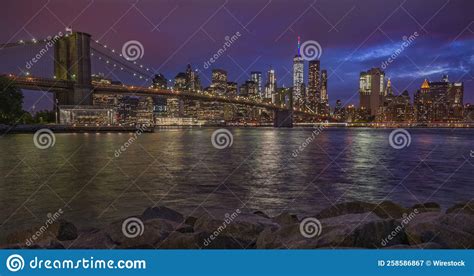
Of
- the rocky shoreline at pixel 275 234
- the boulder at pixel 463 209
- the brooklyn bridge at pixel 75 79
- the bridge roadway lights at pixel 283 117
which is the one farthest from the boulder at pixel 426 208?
the bridge roadway lights at pixel 283 117

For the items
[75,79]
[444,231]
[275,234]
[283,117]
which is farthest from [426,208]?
[283,117]

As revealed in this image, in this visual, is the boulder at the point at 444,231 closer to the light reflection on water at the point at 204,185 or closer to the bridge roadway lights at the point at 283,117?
the light reflection on water at the point at 204,185

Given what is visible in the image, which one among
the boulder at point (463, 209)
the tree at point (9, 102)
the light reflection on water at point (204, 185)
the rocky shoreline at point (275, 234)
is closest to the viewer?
the rocky shoreline at point (275, 234)

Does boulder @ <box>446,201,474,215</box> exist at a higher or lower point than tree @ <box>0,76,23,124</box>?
lower

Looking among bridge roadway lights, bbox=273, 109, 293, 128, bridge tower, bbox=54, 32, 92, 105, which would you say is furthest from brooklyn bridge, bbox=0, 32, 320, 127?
bridge roadway lights, bbox=273, 109, 293, 128

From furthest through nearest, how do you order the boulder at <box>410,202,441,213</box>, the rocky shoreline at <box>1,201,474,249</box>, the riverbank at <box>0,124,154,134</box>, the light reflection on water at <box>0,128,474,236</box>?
1. the riverbank at <box>0,124,154,134</box>
2. the light reflection on water at <box>0,128,474,236</box>
3. the boulder at <box>410,202,441,213</box>
4. the rocky shoreline at <box>1,201,474,249</box>

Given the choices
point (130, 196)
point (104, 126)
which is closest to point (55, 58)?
point (104, 126)

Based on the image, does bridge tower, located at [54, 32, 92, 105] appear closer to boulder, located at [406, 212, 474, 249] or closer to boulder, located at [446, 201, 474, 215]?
boulder, located at [446, 201, 474, 215]
